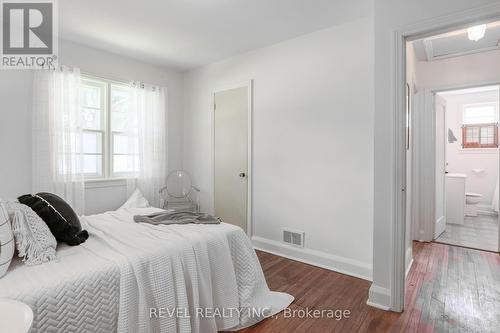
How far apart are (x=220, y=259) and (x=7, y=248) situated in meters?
1.22

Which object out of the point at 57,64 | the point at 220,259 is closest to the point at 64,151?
the point at 57,64

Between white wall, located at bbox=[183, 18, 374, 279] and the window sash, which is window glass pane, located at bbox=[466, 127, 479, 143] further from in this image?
A: white wall, located at bbox=[183, 18, 374, 279]

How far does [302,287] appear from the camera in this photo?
8.40 feet

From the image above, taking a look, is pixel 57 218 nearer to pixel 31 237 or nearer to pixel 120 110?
pixel 31 237

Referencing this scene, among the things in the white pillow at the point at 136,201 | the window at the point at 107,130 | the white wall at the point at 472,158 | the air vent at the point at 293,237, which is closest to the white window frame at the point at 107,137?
the window at the point at 107,130

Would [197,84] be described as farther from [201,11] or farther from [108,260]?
[108,260]

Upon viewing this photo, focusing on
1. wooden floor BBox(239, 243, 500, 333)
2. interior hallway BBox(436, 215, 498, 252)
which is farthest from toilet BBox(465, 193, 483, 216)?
wooden floor BBox(239, 243, 500, 333)

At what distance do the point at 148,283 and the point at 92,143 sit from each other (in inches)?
109

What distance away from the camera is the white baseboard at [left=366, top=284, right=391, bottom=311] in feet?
7.18

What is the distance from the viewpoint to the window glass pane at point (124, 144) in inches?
152

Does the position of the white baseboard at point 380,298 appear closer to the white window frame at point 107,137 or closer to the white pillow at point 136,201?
the white pillow at point 136,201

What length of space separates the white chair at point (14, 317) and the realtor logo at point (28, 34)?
2839 mm

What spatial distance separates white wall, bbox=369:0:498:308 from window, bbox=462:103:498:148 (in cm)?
517

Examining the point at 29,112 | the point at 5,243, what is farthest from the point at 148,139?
the point at 5,243
